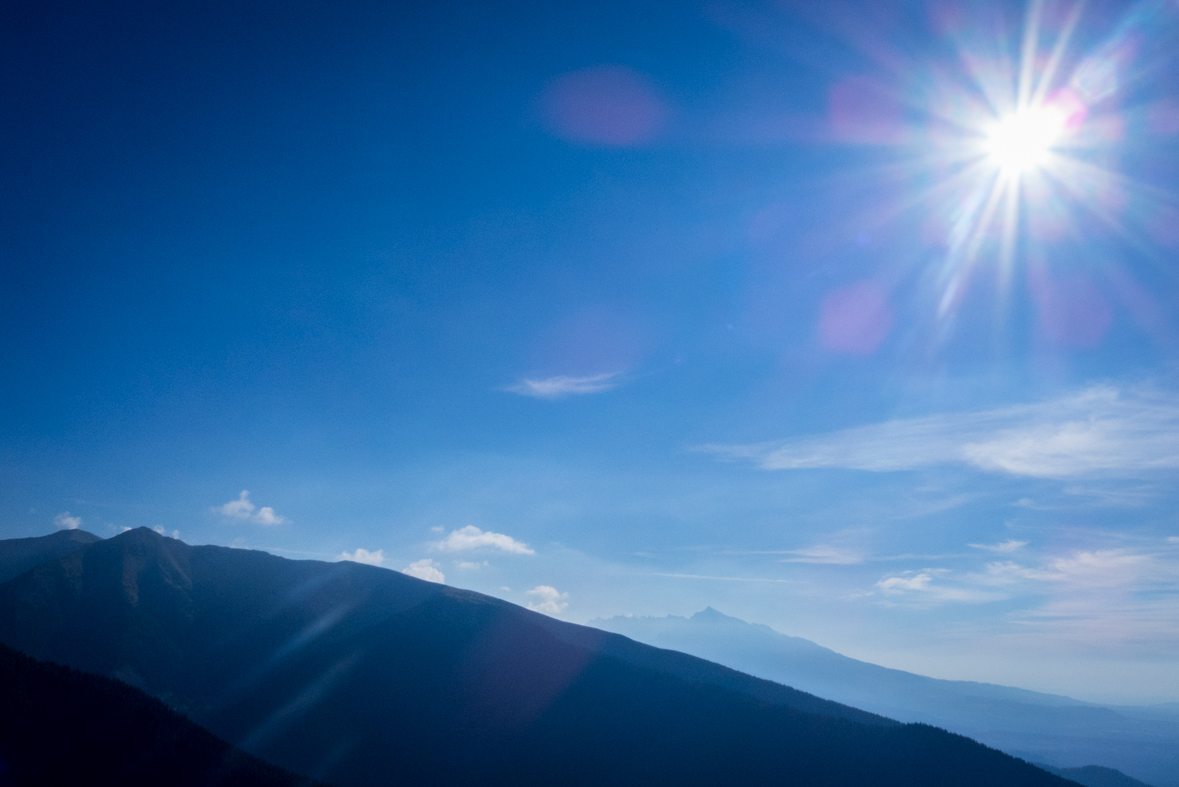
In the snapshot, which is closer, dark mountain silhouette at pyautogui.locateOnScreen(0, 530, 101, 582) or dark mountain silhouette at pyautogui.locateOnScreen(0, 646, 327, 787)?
dark mountain silhouette at pyautogui.locateOnScreen(0, 646, 327, 787)

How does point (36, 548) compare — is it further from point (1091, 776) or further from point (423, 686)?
point (1091, 776)

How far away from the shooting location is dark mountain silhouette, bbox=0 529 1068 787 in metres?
76.1

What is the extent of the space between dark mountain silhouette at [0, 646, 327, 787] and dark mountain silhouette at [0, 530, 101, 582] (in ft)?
347

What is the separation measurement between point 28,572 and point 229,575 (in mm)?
33371

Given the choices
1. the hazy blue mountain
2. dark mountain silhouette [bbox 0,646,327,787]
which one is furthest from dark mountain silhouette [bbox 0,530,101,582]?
the hazy blue mountain

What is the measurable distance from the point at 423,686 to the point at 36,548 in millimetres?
108751

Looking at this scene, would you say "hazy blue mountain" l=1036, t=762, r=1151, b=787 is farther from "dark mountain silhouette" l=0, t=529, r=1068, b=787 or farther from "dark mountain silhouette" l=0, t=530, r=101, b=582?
"dark mountain silhouette" l=0, t=530, r=101, b=582

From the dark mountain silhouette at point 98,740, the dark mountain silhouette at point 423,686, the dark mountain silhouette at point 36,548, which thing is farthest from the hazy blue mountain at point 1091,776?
the dark mountain silhouette at point 36,548

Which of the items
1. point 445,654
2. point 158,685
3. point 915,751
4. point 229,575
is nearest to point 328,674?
point 445,654

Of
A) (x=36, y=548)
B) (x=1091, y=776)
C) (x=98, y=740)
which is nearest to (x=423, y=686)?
(x=98, y=740)

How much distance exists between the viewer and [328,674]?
93.4 m

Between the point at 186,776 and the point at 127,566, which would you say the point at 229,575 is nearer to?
Answer: the point at 127,566

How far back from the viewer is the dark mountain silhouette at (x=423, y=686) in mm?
76062

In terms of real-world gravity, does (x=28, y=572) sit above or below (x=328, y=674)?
above
